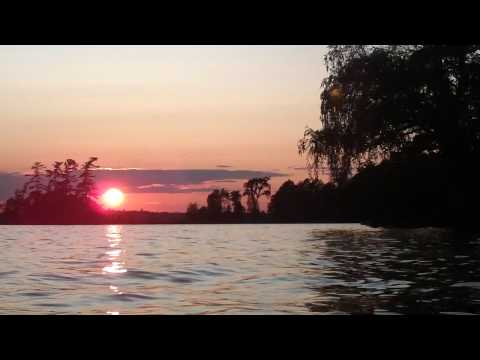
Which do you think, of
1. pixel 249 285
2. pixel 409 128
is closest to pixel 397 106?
pixel 409 128

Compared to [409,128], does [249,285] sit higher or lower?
lower

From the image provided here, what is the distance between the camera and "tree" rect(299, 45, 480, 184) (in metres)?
24.4

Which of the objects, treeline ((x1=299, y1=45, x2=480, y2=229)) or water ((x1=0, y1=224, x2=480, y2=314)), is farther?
treeline ((x1=299, y1=45, x2=480, y2=229))

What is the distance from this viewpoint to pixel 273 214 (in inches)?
2847

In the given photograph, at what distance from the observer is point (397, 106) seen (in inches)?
979

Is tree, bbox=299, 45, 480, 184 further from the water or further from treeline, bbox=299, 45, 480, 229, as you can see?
the water

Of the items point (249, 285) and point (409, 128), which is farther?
point (409, 128)

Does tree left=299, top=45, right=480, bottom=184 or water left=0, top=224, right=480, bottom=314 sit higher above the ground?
tree left=299, top=45, right=480, bottom=184

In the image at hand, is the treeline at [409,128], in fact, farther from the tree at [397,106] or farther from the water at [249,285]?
the water at [249,285]

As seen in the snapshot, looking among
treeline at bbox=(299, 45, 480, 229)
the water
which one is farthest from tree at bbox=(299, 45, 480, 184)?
the water

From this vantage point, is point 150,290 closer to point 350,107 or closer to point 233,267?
point 233,267

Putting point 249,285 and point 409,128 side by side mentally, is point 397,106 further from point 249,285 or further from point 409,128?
point 249,285
